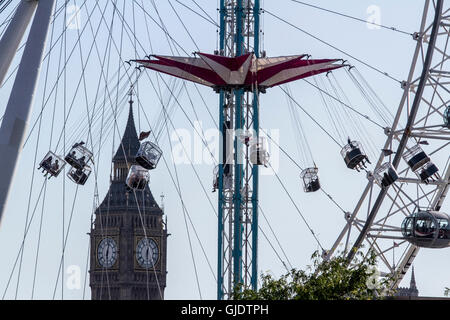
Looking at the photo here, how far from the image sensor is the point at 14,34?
37.7m

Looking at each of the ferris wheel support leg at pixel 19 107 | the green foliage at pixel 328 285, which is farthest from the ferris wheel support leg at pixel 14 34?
the green foliage at pixel 328 285

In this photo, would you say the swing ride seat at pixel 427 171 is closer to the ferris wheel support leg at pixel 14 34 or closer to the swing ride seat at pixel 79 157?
the swing ride seat at pixel 79 157

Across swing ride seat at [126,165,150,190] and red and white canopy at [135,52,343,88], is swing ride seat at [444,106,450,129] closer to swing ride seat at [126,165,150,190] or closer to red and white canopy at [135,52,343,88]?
red and white canopy at [135,52,343,88]

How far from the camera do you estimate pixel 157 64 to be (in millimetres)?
67062

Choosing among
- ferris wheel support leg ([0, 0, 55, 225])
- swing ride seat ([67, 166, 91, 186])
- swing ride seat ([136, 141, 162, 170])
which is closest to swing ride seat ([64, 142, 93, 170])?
swing ride seat ([67, 166, 91, 186])

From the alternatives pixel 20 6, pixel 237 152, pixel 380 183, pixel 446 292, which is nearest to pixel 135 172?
pixel 237 152

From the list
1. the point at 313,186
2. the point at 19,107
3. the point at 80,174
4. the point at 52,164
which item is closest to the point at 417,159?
the point at 313,186

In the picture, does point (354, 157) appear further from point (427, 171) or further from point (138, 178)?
point (138, 178)

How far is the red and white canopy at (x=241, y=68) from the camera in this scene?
218 ft

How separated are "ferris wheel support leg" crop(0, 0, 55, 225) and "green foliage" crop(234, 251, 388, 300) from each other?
19216 mm
